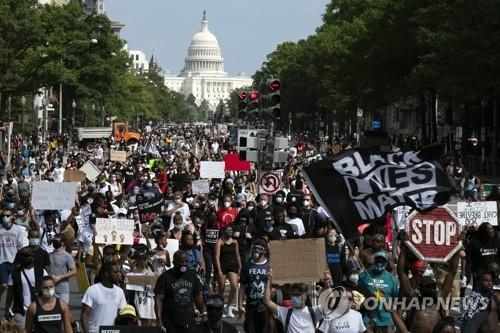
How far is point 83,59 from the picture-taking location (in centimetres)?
9156

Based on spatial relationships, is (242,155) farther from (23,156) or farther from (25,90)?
(25,90)

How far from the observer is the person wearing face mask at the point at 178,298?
1323cm

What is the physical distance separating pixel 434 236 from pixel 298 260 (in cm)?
251

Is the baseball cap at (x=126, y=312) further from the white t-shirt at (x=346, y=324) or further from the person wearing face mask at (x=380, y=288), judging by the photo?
the person wearing face mask at (x=380, y=288)

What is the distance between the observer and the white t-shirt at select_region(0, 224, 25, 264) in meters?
17.6

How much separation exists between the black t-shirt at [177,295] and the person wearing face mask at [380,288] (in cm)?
149

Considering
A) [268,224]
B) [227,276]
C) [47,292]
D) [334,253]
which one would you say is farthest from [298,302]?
[268,224]

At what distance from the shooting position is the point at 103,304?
12.8 metres

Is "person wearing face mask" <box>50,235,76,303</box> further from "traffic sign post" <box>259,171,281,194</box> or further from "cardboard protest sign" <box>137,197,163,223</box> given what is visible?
"traffic sign post" <box>259,171,281,194</box>

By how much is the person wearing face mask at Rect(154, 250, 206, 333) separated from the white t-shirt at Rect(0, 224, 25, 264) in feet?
15.1

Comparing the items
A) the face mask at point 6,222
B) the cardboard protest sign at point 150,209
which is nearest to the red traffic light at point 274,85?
the cardboard protest sign at point 150,209

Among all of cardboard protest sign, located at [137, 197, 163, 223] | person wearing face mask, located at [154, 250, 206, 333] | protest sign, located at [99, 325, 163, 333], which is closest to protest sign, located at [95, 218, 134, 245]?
person wearing face mask, located at [154, 250, 206, 333]

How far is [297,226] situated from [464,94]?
3692 cm

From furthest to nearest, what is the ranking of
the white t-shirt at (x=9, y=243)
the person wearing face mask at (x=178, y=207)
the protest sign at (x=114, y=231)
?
the person wearing face mask at (x=178, y=207) < the protest sign at (x=114, y=231) < the white t-shirt at (x=9, y=243)
